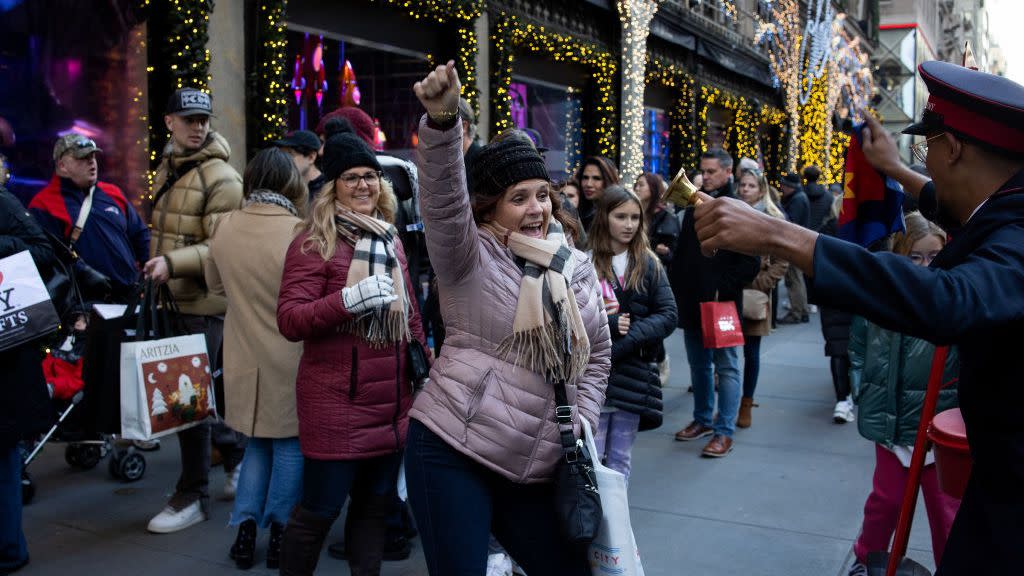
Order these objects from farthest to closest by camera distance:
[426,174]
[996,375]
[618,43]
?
[618,43]
[426,174]
[996,375]

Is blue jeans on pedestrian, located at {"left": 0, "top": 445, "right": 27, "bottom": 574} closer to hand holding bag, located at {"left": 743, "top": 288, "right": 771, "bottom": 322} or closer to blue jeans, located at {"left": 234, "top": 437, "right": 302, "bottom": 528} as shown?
blue jeans, located at {"left": 234, "top": 437, "right": 302, "bottom": 528}

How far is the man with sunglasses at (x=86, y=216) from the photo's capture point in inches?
241

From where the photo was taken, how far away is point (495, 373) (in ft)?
9.29

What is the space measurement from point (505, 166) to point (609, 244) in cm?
235

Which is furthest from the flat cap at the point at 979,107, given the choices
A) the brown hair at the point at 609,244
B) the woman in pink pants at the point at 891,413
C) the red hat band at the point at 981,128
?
the brown hair at the point at 609,244

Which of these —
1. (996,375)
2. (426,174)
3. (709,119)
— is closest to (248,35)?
(426,174)

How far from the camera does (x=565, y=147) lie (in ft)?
50.0

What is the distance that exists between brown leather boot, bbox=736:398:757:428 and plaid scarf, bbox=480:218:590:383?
4.85 meters

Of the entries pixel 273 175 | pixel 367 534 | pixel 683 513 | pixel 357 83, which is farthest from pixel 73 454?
pixel 357 83

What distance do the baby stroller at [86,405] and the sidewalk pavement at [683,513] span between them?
10cm

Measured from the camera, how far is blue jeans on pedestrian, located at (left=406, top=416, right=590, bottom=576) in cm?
279

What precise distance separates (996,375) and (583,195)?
18.7ft

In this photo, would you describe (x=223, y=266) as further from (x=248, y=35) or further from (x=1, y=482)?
(x=248, y=35)

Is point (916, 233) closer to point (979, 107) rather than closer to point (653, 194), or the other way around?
point (979, 107)
